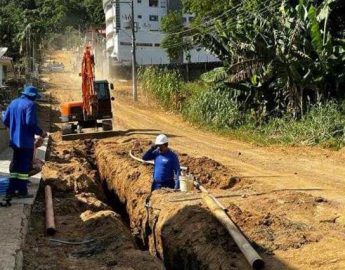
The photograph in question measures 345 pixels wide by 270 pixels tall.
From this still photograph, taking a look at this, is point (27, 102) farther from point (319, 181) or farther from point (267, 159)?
point (267, 159)

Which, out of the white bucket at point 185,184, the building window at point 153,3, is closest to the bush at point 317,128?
the white bucket at point 185,184

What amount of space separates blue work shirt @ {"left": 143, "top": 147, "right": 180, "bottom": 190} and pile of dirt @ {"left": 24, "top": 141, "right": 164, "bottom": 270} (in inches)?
46.6

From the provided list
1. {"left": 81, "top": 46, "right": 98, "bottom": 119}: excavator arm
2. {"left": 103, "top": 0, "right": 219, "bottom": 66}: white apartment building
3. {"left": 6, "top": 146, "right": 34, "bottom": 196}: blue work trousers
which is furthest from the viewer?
{"left": 103, "top": 0, "right": 219, "bottom": 66}: white apartment building

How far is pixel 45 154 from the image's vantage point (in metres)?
16.3

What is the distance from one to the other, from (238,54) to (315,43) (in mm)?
4216

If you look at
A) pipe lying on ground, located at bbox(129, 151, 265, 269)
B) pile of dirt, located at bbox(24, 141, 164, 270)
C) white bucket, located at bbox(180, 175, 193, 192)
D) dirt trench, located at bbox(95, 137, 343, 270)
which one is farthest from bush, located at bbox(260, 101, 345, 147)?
pipe lying on ground, located at bbox(129, 151, 265, 269)

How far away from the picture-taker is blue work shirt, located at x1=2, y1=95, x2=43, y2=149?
8.52 meters

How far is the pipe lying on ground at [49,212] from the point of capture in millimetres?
8070

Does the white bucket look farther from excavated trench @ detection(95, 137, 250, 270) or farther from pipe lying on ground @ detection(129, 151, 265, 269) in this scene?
pipe lying on ground @ detection(129, 151, 265, 269)

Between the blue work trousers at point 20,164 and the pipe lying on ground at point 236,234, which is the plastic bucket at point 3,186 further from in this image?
the pipe lying on ground at point 236,234

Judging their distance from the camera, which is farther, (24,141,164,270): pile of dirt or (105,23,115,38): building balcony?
(105,23,115,38): building balcony

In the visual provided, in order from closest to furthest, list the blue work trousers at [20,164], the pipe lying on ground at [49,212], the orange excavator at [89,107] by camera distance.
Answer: the pipe lying on ground at [49,212]
the blue work trousers at [20,164]
the orange excavator at [89,107]

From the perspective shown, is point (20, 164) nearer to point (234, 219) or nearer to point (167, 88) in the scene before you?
point (234, 219)

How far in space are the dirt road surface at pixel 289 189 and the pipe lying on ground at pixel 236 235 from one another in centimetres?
36
